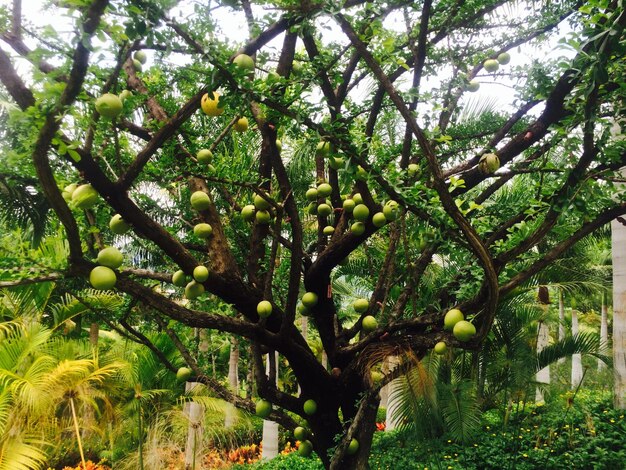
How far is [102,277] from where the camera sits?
2252 millimetres

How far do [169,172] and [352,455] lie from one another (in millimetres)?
2330

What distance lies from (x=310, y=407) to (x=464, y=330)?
1441 mm

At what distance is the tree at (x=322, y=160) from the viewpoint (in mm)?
1915

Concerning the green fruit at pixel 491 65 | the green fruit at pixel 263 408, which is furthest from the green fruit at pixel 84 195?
the green fruit at pixel 491 65

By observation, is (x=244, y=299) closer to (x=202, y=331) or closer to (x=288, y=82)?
(x=288, y=82)

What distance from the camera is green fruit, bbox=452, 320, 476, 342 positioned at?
2465 millimetres

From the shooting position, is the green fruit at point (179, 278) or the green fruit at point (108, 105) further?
the green fruit at point (179, 278)

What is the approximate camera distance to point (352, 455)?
3.29m

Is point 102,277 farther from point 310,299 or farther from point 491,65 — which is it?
point 491,65

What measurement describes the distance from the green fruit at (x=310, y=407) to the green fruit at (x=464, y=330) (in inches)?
53.5

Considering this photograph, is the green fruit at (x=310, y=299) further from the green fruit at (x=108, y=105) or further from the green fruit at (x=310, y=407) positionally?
the green fruit at (x=108, y=105)

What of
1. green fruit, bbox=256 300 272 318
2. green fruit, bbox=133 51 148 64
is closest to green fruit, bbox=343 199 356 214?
green fruit, bbox=256 300 272 318

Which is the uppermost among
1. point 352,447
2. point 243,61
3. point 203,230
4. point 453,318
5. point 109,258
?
point 243,61

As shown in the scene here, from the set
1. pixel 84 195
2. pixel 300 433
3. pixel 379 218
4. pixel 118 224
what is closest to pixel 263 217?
pixel 379 218
